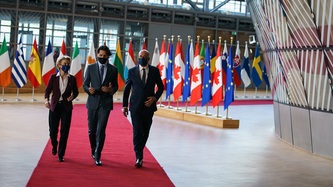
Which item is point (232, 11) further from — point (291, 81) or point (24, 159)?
point (24, 159)

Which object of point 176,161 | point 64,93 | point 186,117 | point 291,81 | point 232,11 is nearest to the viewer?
point 64,93

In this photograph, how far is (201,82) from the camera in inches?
771

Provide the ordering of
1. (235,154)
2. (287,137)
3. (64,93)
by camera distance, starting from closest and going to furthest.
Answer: (64,93)
(235,154)
(287,137)

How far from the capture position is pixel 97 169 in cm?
902

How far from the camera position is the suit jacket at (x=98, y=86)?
30.7 feet

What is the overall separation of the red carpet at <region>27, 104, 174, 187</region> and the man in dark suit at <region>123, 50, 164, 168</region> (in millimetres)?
412

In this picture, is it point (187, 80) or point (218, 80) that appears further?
point (187, 80)

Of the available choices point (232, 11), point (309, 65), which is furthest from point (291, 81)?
point (232, 11)

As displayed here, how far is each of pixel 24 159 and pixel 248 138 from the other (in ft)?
21.6

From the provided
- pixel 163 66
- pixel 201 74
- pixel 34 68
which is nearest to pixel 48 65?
pixel 34 68

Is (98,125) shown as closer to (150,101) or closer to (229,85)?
(150,101)

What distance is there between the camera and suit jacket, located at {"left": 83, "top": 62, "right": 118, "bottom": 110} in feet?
30.7

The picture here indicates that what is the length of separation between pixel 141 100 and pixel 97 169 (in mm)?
1205

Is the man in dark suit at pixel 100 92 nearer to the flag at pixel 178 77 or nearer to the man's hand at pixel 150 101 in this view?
the man's hand at pixel 150 101
